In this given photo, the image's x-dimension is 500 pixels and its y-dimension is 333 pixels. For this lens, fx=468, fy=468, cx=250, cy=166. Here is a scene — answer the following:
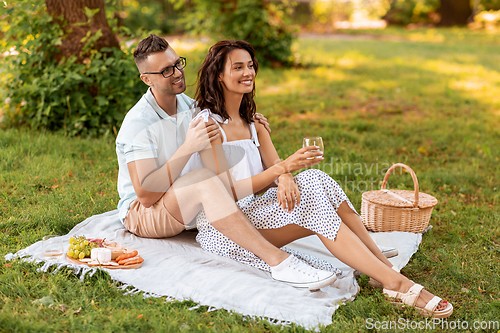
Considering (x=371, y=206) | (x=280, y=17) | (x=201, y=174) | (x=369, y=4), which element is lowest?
(x=371, y=206)

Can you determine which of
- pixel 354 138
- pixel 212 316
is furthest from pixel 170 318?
pixel 354 138

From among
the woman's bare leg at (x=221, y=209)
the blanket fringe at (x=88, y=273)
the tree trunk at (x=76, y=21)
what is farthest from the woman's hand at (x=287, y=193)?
the tree trunk at (x=76, y=21)

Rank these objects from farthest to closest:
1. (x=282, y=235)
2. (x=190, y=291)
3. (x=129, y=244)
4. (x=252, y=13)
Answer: (x=252, y=13) → (x=129, y=244) → (x=282, y=235) → (x=190, y=291)

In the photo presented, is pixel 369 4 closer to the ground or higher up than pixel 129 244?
higher up

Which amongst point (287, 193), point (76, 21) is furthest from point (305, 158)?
point (76, 21)

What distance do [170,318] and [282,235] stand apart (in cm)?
93

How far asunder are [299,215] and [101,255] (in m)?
1.33

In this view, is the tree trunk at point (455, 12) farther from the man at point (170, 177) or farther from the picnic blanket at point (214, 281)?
the man at point (170, 177)

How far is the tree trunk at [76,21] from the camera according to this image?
5938 mm

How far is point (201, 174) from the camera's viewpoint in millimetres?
3072

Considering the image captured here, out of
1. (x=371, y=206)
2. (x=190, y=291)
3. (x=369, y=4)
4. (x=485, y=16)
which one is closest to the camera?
(x=190, y=291)

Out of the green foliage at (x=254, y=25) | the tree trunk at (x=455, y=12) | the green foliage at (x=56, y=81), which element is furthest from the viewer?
the tree trunk at (x=455, y=12)

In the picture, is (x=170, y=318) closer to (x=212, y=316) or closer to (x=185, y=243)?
(x=212, y=316)

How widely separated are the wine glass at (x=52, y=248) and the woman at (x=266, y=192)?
3.15ft
